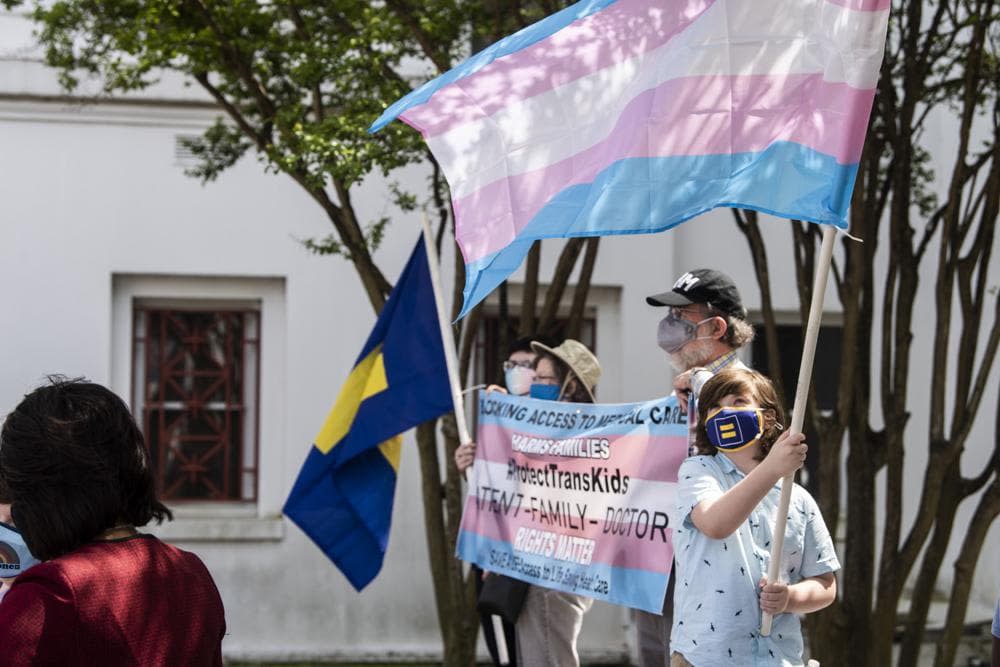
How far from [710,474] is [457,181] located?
1.53 m

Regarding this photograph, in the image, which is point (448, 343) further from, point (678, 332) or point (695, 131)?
point (695, 131)

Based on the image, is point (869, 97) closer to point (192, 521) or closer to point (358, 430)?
point (358, 430)

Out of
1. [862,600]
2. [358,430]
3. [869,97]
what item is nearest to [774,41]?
[869,97]

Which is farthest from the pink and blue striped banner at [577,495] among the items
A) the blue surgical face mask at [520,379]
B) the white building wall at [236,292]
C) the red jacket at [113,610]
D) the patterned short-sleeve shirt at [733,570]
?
the white building wall at [236,292]

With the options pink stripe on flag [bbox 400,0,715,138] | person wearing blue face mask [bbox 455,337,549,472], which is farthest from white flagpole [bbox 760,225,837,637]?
person wearing blue face mask [bbox 455,337,549,472]

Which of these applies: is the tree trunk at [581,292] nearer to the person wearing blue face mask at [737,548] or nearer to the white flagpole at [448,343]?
the white flagpole at [448,343]

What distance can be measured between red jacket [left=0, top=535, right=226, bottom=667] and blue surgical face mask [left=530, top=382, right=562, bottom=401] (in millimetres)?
3334

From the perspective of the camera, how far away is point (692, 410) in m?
4.55

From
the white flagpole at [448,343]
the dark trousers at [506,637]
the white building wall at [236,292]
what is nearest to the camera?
the white flagpole at [448,343]

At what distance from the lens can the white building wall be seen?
9492mm

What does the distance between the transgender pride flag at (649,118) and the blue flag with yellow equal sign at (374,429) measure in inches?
57.1

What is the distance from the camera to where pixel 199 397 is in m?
9.84

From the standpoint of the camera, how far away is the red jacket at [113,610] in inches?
95.0

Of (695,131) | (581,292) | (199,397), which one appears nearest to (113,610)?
(695,131)
